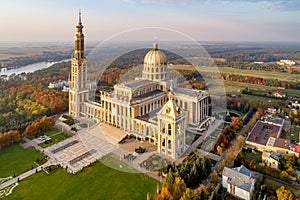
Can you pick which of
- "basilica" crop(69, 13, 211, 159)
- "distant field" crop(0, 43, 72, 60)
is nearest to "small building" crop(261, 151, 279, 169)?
"basilica" crop(69, 13, 211, 159)

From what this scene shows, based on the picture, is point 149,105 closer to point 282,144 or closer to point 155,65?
point 155,65

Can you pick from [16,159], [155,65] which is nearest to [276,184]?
[155,65]

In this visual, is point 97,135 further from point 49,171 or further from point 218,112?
point 218,112

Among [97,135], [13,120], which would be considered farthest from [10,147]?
[97,135]

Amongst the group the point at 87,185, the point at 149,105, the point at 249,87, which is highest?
the point at 249,87

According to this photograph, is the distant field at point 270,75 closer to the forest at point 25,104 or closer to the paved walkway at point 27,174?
the forest at point 25,104

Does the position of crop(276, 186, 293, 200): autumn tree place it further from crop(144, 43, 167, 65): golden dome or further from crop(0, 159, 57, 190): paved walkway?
crop(144, 43, 167, 65): golden dome

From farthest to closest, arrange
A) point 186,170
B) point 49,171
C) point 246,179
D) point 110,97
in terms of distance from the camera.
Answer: point 110,97, point 49,171, point 186,170, point 246,179

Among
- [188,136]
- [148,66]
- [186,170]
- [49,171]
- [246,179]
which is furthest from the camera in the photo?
[148,66]
